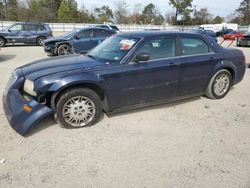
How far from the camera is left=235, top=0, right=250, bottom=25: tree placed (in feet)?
256

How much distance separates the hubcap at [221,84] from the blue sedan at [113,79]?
9.4 inches

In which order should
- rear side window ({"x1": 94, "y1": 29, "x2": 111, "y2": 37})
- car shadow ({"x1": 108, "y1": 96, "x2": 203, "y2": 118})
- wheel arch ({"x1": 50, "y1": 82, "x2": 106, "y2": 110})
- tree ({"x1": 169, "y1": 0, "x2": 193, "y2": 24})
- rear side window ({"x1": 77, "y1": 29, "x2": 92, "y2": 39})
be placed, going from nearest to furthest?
1. wheel arch ({"x1": 50, "y1": 82, "x2": 106, "y2": 110})
2. car shadow ({"x1": 108, "y1": 96, "x2": 203, "y2": 118})
3. rear side window ({"x1": 77, "y1": 29, "x2": 92, "y2": 39})
4. rear side window ({"x1": 94, "y1": 29, "x2": 111, "y2": 37})
5. tree ({"x1": 169, "y1": 0, "x2": 193, "y2": 24})

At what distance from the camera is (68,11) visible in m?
55.4

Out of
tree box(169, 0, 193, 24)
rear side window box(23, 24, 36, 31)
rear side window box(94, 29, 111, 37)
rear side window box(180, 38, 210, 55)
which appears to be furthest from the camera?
tree box(169, 0, 193, 24)

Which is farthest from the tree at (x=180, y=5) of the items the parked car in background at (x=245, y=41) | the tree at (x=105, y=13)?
the parked car in background at (x=245, y=41)

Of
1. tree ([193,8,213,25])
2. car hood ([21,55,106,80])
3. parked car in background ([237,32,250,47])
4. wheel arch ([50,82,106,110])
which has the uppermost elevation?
tree ([193,8,213,25])

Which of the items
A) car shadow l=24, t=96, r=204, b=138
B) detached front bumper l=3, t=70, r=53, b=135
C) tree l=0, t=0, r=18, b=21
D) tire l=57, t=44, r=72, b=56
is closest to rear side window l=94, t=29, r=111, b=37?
tire l=57, t=44, r=72, b=56

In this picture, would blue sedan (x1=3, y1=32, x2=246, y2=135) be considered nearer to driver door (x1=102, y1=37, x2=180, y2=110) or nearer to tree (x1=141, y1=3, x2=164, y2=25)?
driver door (x1=102, y1=37, x2=180, y2=110)

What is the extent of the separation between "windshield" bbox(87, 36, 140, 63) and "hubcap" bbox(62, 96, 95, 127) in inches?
32.4

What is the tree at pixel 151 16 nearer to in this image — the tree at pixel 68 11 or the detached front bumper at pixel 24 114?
the tree at pixel 68 11

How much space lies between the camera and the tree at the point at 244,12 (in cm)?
7812

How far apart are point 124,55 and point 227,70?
106 inches

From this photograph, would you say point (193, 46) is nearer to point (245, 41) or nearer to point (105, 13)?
point (245, 41)

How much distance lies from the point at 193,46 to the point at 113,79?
199 centimetres
